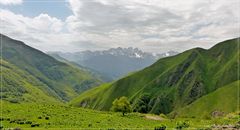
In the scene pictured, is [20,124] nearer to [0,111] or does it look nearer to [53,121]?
[53,121]

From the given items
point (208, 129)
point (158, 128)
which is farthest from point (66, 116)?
point (208, 129)

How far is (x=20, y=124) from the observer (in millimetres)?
51562

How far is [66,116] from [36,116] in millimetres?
5961

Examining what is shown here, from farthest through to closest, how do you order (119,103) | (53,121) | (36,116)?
1. (119,103)
2. (36,116)
3. (53,121)

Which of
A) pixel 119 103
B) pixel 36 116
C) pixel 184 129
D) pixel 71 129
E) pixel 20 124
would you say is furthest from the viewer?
pixel 119 103

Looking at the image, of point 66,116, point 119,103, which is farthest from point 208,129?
point 119,103

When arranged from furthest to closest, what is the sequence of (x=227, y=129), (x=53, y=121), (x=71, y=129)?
(x=53, y=121) < (x=71, y=129) < (x=227, y=129)

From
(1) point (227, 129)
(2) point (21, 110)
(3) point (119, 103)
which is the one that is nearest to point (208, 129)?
(1) point (227, 129)

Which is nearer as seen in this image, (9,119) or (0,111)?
(9,119)

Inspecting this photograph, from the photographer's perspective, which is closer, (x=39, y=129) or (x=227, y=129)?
(x=227, y=129)

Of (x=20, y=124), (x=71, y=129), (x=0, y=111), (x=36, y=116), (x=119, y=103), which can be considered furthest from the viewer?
(x=119, y=103)

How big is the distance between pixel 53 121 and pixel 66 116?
8.00m

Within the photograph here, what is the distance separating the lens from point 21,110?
6756cm

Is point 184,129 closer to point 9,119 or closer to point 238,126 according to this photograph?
point 238,126
